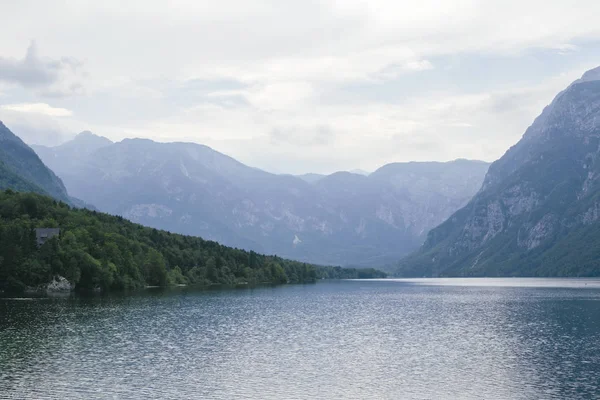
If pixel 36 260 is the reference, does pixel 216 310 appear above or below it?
below

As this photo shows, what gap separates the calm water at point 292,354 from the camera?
64.1 meters

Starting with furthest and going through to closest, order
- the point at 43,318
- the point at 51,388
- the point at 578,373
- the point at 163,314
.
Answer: the point at 163,314 < the point at 43,318 < the point at 578,373 < the point at 51,388

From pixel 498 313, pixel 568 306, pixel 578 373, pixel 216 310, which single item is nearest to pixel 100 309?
pixel 216 310

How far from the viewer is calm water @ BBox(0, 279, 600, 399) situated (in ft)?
210

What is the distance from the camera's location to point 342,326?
121m

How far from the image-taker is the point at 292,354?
3366 inches

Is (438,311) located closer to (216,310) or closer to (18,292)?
(216,310)

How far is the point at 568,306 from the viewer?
163500 millimetres

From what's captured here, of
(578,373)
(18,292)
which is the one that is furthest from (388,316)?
(18,292)

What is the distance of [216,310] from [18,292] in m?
73.1

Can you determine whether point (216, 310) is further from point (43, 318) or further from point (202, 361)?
point (202, 361)

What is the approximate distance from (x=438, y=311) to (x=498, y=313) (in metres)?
14.9

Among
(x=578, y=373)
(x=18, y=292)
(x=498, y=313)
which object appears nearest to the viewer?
(x=578, y=373)

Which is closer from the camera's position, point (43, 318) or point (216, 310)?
point (43, 318)
